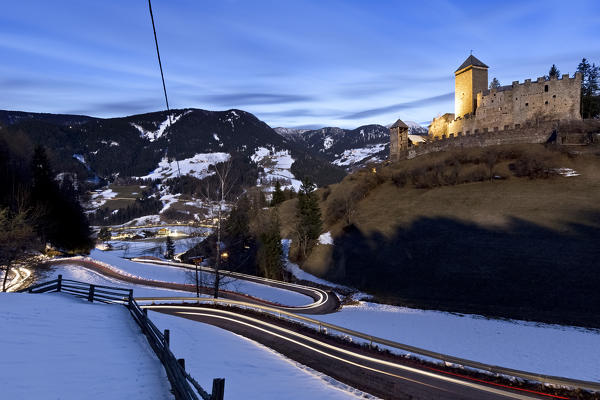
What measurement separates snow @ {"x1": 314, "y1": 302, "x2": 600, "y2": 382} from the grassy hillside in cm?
357

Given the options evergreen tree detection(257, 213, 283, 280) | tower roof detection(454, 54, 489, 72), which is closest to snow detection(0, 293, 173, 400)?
evergreen tree detection(257, 213, 283, 280)

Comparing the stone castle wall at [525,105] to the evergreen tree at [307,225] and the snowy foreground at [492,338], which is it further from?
the snowy foreground at [492,338]

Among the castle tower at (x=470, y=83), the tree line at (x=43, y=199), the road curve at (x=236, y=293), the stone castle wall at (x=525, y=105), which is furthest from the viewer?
the castle tower at (x=470, y=83)

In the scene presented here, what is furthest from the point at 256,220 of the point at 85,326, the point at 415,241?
the point at 85,326

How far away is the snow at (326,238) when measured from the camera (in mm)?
55784

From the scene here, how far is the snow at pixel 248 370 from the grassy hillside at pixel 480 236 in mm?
22298

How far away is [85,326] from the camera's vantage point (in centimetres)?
1162

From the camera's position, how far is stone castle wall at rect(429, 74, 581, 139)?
57.1 metres

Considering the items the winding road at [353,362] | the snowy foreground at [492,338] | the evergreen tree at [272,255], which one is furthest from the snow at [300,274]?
the winding road at [353,362]

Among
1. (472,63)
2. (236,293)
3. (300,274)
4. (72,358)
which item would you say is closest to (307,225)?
(300,274)

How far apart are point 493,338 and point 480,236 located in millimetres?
20488

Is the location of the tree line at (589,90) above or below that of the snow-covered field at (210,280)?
above

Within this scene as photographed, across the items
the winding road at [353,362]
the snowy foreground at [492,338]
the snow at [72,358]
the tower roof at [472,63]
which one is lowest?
the snowy foreground at [492,338]

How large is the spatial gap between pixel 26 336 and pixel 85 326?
2.43 metres
